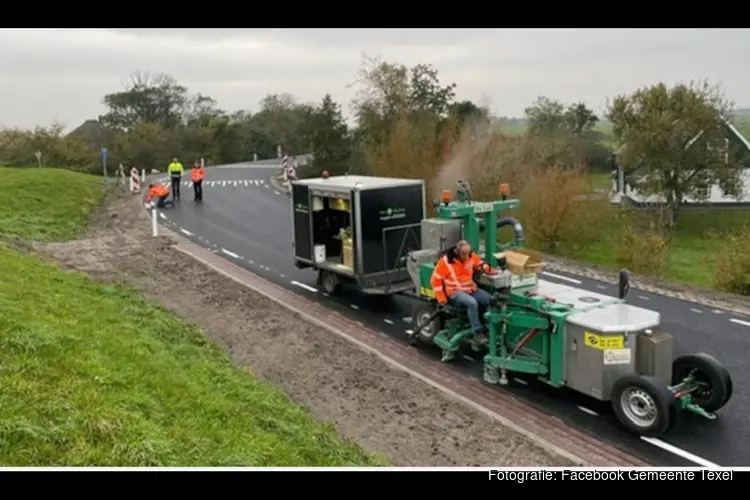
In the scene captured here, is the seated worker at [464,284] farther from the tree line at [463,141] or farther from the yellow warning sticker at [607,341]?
the tree line at [463,141]

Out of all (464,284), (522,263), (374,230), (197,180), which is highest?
(197,180)

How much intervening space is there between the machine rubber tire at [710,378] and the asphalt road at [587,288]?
18 cm

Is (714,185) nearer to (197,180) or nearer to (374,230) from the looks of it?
(197,180)

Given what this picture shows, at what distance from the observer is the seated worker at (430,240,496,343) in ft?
31.2

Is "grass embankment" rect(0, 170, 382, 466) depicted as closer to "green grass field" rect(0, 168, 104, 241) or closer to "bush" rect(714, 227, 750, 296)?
"green grass field" rect(0, 168, 104, 241)

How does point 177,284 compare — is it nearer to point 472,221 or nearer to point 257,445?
point 472,221

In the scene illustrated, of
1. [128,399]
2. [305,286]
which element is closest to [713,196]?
[305,286]

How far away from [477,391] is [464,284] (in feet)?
4.66

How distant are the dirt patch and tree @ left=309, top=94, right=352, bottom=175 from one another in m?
16.3

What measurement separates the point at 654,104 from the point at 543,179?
17.3 metres

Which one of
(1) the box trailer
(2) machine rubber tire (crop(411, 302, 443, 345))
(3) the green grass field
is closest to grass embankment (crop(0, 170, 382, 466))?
(2) machine rubber tire (crop(411, 302, 443, 345))

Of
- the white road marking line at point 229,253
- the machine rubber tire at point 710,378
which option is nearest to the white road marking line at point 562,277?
the white road marking line at point 229,253

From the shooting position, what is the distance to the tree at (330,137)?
31.9m

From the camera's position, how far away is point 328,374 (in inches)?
368
